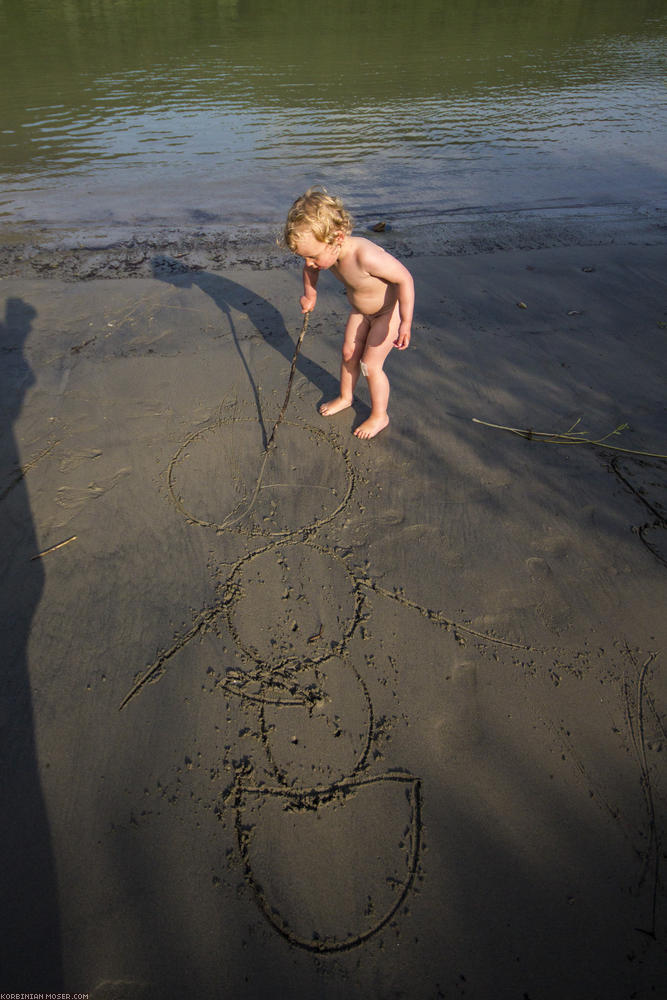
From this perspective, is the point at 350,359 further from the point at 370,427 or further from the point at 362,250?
the point at 362,250

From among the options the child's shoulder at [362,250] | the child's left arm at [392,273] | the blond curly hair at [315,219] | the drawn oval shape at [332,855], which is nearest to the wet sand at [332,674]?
the drawn oval shape at [332,855]

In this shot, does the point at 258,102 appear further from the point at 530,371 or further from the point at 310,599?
the point at 310,599

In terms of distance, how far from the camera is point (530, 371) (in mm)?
4219

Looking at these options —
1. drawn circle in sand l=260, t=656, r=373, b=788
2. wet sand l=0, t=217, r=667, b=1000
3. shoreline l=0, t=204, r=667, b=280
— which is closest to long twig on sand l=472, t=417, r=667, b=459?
wet sand l=0, t=217, r=667, b=1000

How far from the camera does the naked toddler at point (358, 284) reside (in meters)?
2.92

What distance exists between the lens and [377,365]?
11.3 feet

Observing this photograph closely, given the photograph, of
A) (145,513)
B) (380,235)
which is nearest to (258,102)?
(380,235)

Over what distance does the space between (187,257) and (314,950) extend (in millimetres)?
6162

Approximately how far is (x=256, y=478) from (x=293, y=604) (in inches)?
38.9

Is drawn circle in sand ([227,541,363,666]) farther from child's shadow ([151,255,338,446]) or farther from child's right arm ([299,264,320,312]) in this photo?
child's right arm ([299,264,320,312])

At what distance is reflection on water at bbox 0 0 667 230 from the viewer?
816 cm

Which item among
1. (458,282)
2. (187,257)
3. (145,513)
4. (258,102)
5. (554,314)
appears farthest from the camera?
(258,102)

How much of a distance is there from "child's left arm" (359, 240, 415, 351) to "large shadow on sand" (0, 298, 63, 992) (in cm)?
242

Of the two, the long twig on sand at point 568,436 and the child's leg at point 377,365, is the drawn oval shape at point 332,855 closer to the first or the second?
the child's leg at point 377,365
